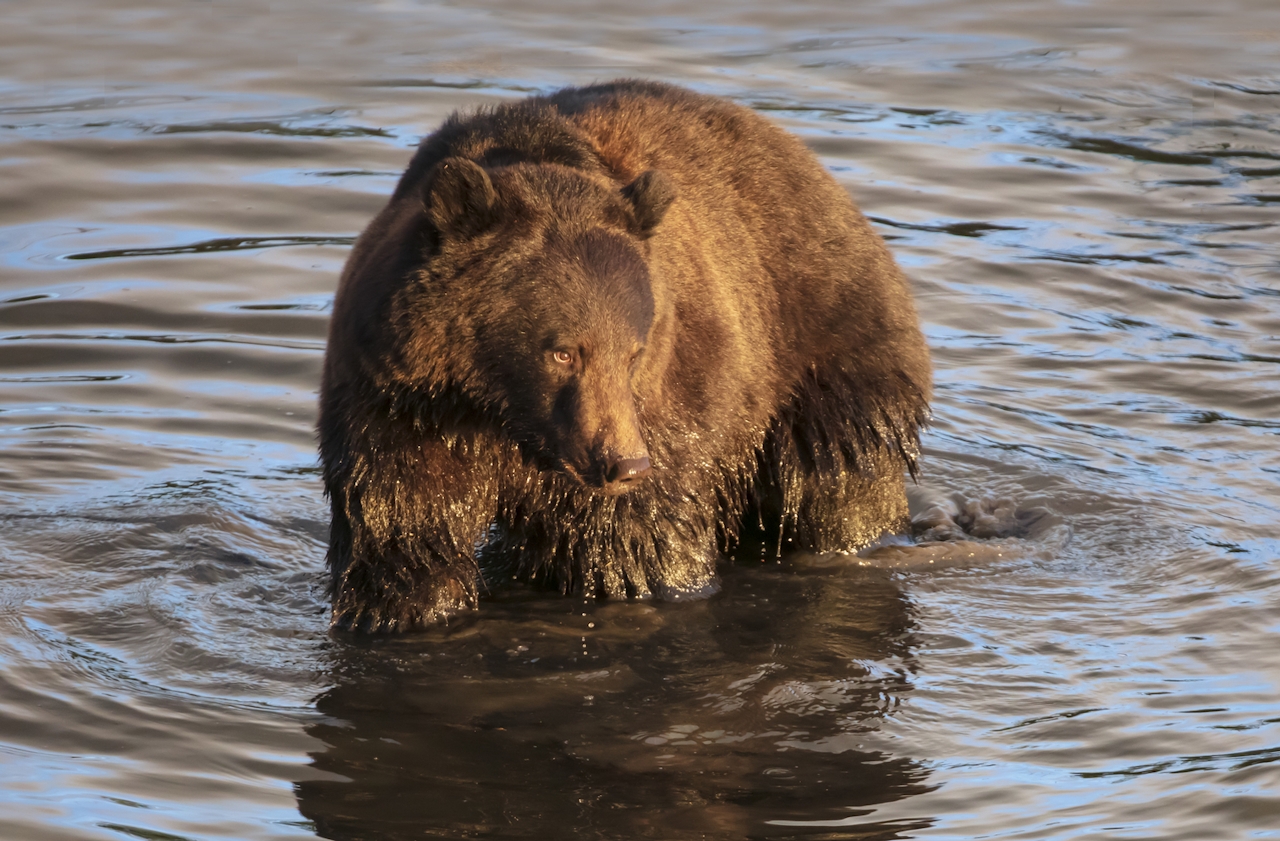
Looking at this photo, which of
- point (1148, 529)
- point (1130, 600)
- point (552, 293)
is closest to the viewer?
point (552, 293)

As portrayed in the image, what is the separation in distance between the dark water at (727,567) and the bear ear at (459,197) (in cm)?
173

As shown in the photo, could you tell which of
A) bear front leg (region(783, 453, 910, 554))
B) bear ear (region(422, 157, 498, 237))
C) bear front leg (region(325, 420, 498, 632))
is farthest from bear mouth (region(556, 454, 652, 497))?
bear front leg (region(783, 453, 910, 554))

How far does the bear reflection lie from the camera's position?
5230 millimetres

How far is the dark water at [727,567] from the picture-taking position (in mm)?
5434

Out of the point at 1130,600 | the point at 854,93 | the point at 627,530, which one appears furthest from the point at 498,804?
the point at 854,93

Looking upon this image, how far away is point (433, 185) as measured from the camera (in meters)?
5.55

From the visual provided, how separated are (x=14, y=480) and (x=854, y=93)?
9768 millimetres

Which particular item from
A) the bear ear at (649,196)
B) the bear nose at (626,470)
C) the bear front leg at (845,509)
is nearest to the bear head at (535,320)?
the bear nose at (626,470)

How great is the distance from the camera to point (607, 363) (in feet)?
18.7

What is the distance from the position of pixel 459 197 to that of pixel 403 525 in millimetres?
1344

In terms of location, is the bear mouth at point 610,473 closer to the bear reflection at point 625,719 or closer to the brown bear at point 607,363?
the brown bear at point 607,363

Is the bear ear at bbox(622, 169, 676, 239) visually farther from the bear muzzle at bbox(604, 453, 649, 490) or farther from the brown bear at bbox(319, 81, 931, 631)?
the bear muzzle at bbox(604, 453, 649, 490)

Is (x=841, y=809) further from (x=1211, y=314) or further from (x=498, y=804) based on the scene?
(x=1211, y=314)

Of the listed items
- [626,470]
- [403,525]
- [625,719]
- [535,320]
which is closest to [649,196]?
[535,320]
